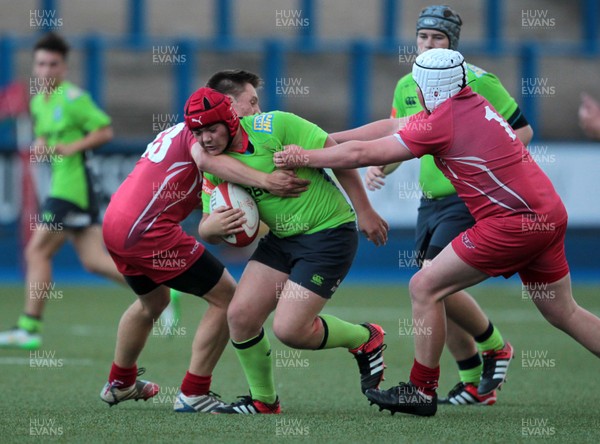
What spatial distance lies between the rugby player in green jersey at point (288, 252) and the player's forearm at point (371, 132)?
12.6 inches

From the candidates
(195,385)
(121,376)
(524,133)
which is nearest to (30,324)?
(121,376)

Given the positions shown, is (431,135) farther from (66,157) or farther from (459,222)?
(66,157)

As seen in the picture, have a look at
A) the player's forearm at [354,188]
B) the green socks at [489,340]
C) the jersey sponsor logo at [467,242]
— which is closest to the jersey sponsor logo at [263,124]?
the player's forearm at [354,188]

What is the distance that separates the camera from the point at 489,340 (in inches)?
282

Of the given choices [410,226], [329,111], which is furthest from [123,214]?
[329,111]

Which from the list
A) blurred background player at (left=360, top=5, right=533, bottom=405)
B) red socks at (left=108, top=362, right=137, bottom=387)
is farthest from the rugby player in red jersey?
red socks at (left=108, top=362, right=137, bottom=387)

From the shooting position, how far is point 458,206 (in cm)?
701

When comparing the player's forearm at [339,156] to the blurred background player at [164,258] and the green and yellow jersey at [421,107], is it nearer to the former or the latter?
the blurred background player at [164,258]

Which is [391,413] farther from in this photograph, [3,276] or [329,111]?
[329,111]

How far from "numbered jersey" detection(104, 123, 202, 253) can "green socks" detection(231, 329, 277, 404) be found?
697mm

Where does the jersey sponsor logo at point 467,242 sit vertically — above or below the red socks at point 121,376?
above

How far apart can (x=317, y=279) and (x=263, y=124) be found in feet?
2.93

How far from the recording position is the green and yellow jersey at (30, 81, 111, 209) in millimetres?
9805

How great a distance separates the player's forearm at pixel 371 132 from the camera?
6754 millimetres
